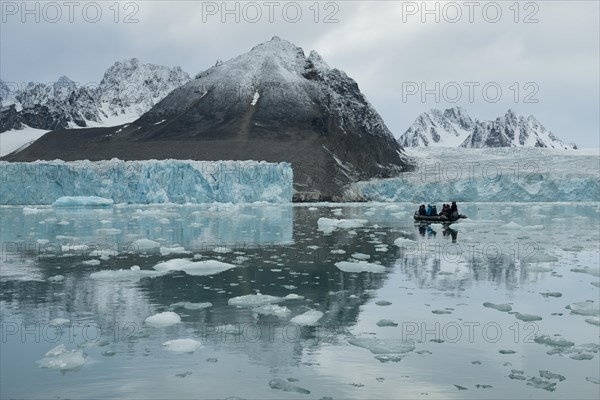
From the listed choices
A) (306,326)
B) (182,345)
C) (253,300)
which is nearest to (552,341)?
(306,326)

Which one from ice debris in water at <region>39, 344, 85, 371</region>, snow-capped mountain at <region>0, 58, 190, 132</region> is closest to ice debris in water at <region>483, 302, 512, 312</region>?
ice debris in water at <region>39, 344, 85, 371</region>

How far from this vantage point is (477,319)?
317 inches

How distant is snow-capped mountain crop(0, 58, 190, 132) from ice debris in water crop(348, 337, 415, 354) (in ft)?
495

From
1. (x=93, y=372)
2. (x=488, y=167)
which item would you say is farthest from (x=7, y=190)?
(x=488, y=167)

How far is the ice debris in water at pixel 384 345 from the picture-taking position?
6.53 meters

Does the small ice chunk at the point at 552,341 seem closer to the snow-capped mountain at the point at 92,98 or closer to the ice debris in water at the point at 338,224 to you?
the ice debris in water at the point at 338,224

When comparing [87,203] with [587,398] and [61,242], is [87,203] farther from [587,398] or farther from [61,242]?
[587,398]

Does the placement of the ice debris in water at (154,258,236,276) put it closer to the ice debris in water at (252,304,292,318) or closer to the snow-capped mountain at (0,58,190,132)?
the ice debris in water at (252,304,292,318)

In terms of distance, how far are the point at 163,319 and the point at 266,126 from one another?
89.8 metres

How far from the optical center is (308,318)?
308 inches

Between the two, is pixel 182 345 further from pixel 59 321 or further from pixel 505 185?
pixel 505 185

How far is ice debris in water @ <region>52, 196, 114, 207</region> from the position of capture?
4488cm

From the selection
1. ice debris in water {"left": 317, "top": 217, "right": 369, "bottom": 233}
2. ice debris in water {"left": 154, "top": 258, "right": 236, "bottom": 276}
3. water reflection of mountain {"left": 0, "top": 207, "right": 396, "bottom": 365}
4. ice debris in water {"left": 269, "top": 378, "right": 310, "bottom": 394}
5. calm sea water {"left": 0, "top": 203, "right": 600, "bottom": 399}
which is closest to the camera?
ice debris in water {"left": 269, "top": 378, "right": 310, "bottom": 394}

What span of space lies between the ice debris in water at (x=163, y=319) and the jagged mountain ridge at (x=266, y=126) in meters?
70.0
